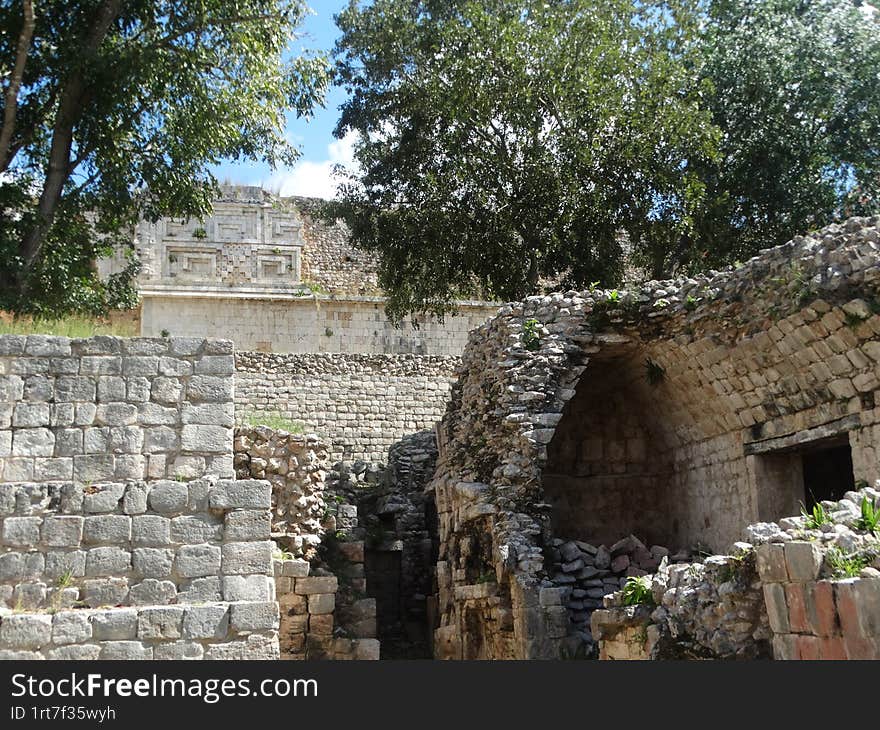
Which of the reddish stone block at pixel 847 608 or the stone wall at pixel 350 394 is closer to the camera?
the reddish stone block at pixel 847 608

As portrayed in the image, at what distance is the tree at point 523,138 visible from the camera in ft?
57.9

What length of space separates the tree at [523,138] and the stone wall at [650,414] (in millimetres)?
4680

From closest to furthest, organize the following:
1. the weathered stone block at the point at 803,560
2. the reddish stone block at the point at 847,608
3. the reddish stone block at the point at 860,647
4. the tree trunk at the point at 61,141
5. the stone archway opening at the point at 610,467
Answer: the reddish stone block at the point at 860,647, the reddish stone block at the point at 847,608, the weathered stone block at the point at 803,560, the tree trunk at the point at 61,141, the stone archway opening at the point at 610,467

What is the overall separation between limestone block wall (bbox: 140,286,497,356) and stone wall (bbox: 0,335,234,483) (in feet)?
59.2

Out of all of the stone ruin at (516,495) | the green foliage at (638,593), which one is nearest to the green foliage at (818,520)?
the stone ruin at (516,495)

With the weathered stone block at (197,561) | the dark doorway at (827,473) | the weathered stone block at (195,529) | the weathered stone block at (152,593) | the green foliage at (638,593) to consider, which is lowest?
the green foliage at (638,593)

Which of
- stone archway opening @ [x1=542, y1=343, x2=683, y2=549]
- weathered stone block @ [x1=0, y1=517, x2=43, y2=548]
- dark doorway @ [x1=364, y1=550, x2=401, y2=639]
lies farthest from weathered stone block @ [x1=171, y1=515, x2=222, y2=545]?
dark doorway @ [x1=364, y1=550, x2=401, y2=639]

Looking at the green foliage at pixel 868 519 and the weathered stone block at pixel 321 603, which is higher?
the green foliage at pixel 868 519

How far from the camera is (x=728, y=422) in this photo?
12.4 metres

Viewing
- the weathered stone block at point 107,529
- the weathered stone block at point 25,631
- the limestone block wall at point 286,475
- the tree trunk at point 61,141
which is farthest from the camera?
the tree trunk at point 61,141

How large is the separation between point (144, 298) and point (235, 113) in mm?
13541

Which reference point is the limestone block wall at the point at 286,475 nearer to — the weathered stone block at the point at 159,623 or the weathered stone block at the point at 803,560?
the weathered stone block at the point at 159,623

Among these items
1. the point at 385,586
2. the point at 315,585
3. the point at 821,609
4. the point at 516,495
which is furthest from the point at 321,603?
the point at 821,609

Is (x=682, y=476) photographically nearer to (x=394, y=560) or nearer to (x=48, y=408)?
(x=394, y=560)
